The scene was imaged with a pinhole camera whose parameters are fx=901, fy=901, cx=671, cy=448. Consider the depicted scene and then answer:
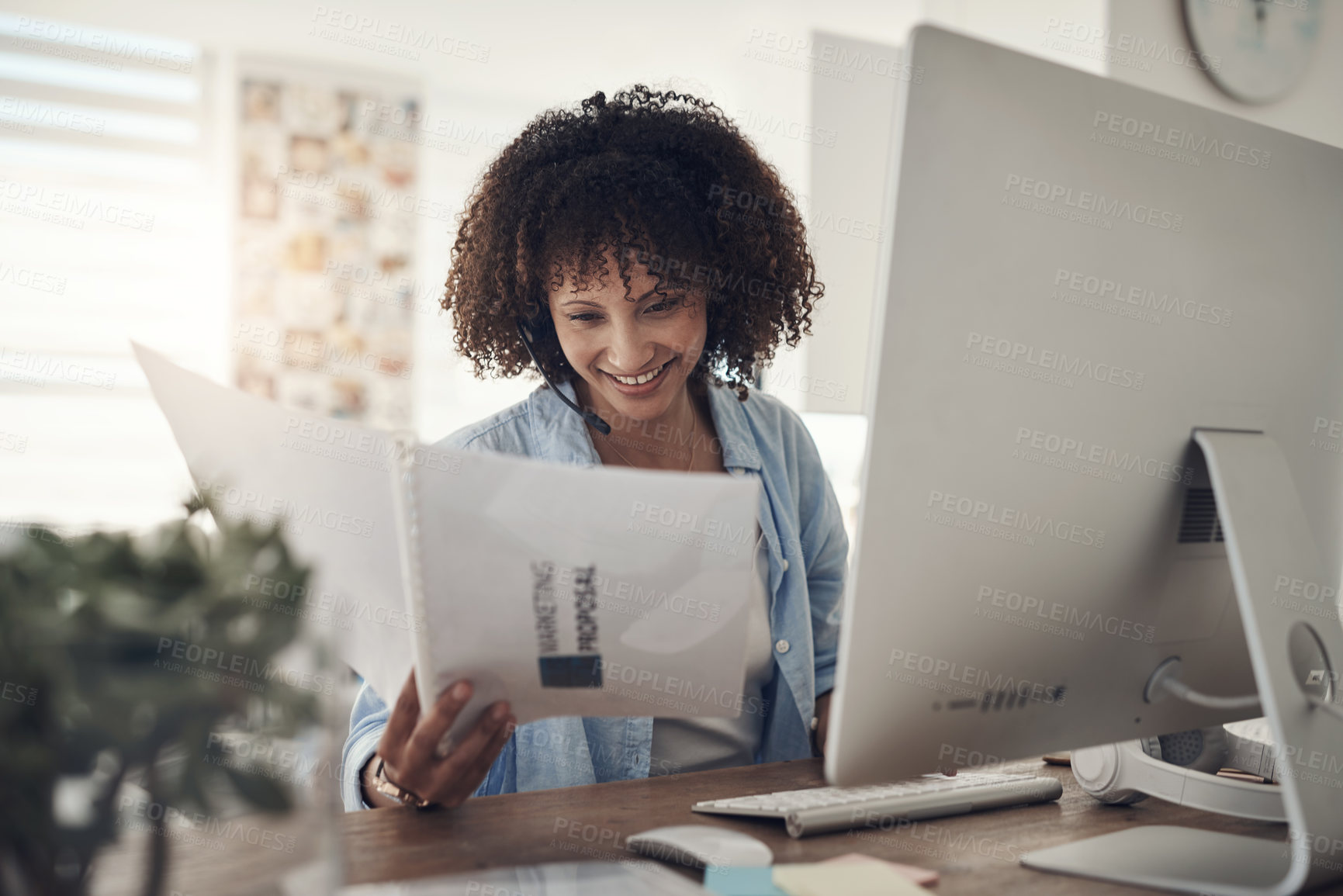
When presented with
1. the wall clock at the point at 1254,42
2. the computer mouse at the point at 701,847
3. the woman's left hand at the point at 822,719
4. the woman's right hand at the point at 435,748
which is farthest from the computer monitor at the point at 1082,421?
the wall clock at the point at 1254,42

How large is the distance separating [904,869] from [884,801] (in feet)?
0.35

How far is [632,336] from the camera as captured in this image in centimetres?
121

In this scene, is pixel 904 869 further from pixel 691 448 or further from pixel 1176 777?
pixel 691 448

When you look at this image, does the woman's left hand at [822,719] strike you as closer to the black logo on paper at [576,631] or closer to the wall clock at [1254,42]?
the black logo on paper at [576,631]

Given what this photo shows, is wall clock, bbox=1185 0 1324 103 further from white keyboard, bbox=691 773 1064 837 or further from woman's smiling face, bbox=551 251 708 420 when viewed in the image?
white keyboard, bbox=691 773 1064 837

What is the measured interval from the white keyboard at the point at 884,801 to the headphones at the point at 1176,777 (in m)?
0.04

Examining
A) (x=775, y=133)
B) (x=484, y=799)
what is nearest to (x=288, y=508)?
(x=484, y=799)

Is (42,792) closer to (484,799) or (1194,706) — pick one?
(484,799)

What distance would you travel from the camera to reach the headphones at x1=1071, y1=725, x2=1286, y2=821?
76cm

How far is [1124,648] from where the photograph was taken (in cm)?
66

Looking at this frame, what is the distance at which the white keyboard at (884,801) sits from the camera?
0.72m

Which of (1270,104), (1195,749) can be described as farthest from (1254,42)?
(1195,749)

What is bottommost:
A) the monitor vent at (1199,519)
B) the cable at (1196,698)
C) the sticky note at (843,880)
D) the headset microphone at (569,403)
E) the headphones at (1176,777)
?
the sticky note at (843,880)

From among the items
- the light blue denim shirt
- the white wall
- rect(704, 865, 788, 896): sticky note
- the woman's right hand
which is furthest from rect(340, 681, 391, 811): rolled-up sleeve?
the white wall
